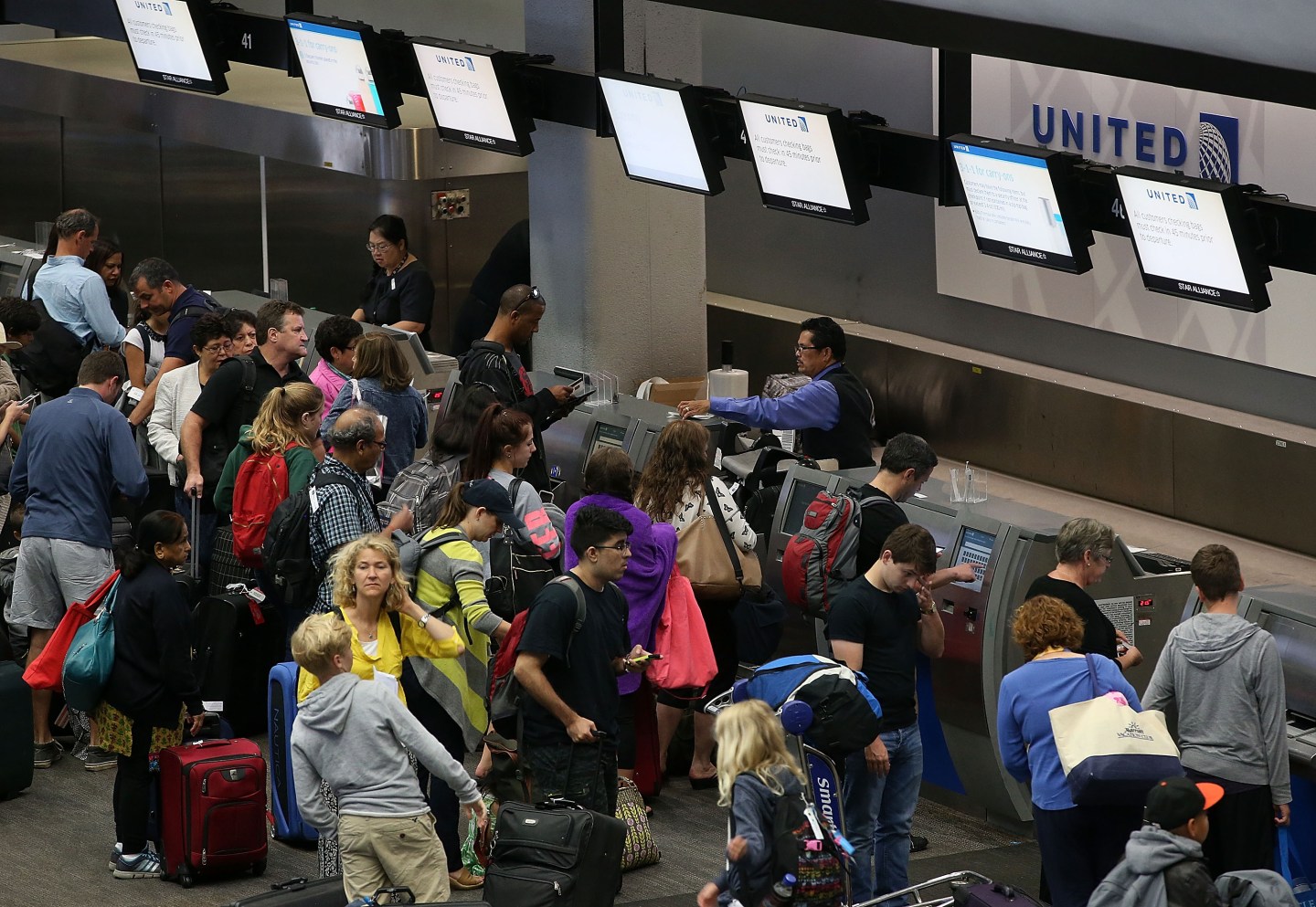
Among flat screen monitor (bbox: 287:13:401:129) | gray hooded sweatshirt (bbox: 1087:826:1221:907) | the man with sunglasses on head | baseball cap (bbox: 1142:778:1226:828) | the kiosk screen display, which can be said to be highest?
flat screen monitor (bbox: 287:13:401:129)

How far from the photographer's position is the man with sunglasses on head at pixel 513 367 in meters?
8.73

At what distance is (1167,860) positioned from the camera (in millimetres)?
5062

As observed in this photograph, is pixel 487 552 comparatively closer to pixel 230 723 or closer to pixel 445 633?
pixel 445 633

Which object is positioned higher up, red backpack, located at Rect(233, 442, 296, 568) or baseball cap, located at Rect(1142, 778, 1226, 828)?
red backpack, located at Rect(233, 442, 296, 568)

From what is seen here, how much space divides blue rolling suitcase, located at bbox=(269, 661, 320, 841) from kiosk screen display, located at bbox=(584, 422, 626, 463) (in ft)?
8.60

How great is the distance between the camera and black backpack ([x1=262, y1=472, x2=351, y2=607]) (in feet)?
23.5

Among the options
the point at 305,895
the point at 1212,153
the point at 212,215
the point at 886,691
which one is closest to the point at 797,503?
the point at 886,691

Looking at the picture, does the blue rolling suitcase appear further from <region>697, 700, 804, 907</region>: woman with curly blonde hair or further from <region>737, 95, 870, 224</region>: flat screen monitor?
<region>737, 95, 870, 224</region>: flat screen monitor

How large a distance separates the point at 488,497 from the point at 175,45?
19.3 ft

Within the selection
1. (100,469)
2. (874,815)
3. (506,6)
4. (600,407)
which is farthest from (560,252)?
(506,6)

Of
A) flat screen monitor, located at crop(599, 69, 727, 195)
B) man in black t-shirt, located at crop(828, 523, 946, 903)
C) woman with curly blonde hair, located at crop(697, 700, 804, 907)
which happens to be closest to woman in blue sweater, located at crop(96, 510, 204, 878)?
man in black t-shirt, located at crop(828, 523, 946, 903)

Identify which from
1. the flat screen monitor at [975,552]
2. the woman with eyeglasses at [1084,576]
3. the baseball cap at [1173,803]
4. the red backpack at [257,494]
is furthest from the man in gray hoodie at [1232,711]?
the red backpack at [257,494]

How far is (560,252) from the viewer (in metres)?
10.8

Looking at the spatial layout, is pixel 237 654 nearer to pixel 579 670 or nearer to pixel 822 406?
pixel 579 670
